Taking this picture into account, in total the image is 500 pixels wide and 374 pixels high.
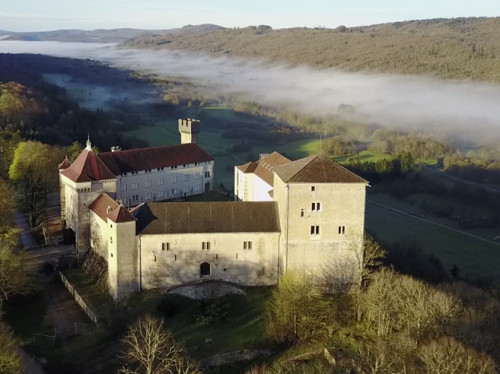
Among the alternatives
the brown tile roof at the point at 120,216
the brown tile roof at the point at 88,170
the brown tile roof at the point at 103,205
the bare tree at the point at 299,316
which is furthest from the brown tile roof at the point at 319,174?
the brown tile roof at the point at 88,170

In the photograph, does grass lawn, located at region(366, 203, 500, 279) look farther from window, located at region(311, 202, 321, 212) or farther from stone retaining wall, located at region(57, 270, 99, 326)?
stone retaining wall, located at region(57, 270, 99, 326)

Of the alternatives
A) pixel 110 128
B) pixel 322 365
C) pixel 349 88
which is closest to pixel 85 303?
pixel 322 365

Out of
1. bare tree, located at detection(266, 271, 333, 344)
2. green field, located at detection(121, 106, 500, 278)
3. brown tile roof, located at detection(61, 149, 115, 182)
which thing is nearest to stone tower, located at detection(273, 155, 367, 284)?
bare tree, located at detection(266, 271, 333, 344)

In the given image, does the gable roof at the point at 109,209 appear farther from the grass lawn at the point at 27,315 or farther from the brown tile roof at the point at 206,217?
the grass lawn at the point at 27,315

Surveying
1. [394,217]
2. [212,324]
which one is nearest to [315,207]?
[212,324]

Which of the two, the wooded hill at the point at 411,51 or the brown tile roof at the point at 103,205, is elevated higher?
the wooded hill at the point at 411,51

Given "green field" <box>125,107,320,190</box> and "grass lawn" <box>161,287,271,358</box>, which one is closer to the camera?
"grass lawn" <box>161,287,271,358</box>

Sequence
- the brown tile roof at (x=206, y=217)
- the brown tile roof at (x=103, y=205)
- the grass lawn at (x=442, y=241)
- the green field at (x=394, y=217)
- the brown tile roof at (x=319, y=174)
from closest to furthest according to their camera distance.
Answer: the brown tile roof at (x=319, y=174), the brown tile roof at (x=206, y=217), the brown tile roof at (x=103, y=205), the grass lawn at (x=442, y=241), the green field at (x=394, y=217)
